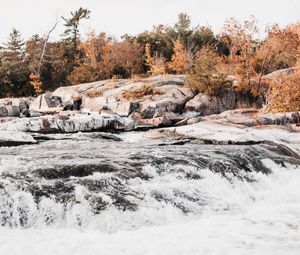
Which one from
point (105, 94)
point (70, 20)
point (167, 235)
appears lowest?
point (167, 235)

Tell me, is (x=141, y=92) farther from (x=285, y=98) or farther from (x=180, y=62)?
(x=180, y=62)

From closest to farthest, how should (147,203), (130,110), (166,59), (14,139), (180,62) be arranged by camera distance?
(147,203)
(14,139)
(130,110)
(180,62)
(166,59)

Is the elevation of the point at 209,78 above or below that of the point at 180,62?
below

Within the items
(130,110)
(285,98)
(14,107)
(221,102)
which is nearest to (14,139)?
(130,110)

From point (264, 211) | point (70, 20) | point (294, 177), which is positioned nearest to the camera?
point (264, 211)

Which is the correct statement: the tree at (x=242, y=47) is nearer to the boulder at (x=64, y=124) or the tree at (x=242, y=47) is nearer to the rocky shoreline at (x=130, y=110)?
the rocky shoreline at (x=130, y=110)

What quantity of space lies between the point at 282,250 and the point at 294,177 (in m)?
6.19

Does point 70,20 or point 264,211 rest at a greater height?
point 70,20

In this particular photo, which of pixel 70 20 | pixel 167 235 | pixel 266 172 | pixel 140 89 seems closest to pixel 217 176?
pixel 266 172

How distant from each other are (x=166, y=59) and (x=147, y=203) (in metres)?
39.2

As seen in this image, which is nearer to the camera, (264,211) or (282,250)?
(282,250)

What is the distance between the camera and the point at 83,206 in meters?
8.24

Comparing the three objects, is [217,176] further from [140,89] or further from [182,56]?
[182,56]

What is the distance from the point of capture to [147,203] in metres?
8.71
